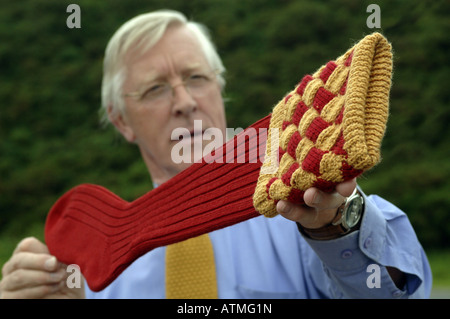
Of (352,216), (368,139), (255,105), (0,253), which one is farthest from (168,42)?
(255,105)

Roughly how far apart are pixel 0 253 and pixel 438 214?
340 cm

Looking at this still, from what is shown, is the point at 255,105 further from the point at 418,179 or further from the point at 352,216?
the point at 352,216

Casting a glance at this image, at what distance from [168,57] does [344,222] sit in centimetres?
73

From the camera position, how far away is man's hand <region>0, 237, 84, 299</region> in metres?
1.24

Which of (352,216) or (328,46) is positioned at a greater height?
(328,46)

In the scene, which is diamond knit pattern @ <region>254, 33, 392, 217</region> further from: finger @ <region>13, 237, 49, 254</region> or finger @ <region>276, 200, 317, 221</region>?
finger @ <region>13, 237, 49, 254</region>

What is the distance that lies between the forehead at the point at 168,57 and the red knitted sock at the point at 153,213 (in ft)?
1.07

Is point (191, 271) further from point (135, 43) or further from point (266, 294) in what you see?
point (135, 43)

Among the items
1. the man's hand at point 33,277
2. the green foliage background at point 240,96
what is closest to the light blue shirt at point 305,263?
the man's hand at point 33,277

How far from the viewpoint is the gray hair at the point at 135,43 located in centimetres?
144

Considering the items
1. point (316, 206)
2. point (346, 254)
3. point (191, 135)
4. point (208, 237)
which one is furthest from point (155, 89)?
point (316, 206)

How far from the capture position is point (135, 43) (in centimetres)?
144

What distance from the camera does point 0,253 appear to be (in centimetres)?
412

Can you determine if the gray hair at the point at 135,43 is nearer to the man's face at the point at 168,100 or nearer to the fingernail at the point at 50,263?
the man's face at the point at 168,100
